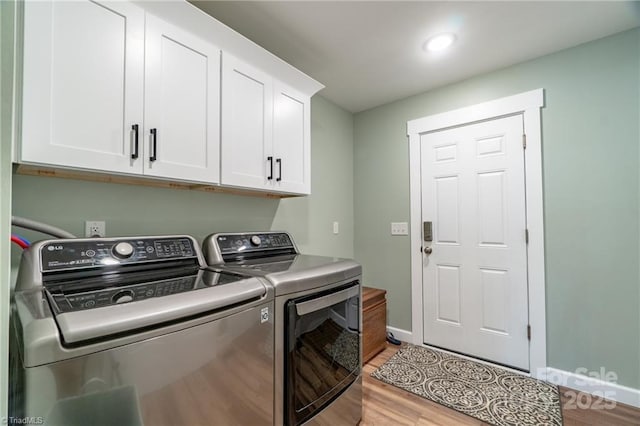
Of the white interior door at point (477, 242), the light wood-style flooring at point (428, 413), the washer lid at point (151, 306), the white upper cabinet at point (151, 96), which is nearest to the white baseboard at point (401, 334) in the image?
the white interior door at point (477, 242)

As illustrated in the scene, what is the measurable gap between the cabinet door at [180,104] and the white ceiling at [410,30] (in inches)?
15.7

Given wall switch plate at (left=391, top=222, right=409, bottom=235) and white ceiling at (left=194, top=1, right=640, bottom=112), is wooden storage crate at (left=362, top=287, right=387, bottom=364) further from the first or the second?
white ceiling at (left=194, top=1, right=640, bottom=112)

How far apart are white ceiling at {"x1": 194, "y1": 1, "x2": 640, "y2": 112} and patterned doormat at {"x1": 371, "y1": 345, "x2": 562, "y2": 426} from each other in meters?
2.40

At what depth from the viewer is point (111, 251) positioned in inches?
47.0

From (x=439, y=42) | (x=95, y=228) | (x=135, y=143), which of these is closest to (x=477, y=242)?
(x=439, y=42)

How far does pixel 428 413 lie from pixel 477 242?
1.36 metres

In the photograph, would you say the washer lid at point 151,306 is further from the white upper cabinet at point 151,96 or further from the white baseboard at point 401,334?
the white baseboard at point 401,334

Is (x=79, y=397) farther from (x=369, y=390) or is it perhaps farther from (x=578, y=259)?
(x=578, y=259)

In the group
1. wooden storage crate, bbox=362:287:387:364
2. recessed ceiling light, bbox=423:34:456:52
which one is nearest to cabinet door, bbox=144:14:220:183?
recessed ceiling light, bbox=423:34:456:52

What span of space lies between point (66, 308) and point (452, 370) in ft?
8.02

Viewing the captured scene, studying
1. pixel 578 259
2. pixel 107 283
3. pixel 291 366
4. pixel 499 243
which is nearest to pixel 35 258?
pixel 107 283

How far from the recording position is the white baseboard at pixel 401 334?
2.69 m

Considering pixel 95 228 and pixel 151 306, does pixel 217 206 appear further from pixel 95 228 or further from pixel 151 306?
pixel 151 306

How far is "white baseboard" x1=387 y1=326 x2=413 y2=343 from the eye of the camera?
2.69 meters
